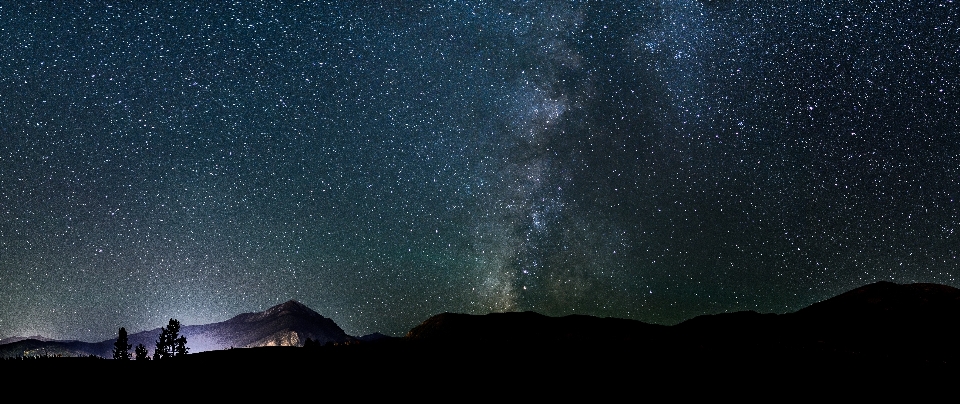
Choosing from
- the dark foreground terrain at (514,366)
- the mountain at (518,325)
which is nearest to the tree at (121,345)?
the mountain at (518,325)

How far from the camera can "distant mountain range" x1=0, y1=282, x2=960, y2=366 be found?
2439 cm

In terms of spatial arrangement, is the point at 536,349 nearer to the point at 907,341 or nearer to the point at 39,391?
the point at 39,391

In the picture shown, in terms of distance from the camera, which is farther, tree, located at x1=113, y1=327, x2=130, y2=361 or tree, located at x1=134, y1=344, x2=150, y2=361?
tree, located at x1=113, y1=327, x2=130, y2=361

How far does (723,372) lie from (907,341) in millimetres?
51606

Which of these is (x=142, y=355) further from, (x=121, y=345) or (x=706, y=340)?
(x=706, y=340)

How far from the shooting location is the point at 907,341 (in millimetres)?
57844

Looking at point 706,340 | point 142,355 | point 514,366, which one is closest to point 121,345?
point 142,355

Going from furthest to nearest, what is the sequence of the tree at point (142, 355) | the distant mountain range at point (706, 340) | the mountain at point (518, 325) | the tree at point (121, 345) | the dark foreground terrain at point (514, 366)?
the mountain at point (518, 325), the tree at point (121, 345), the distant mountain range at point (706, 340), the tree at point (142, 355), the dark foreground terrain at point (514, 366)

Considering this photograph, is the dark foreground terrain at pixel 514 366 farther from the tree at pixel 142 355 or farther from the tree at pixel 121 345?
the tree at pixel 121 345

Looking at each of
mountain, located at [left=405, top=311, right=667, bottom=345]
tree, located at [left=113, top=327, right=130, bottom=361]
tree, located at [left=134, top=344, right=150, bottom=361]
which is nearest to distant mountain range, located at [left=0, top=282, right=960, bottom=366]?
mountain, located at [left=405, top=311, right=667, bottom=345]

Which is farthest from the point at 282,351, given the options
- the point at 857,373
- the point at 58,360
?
the point at 857,373

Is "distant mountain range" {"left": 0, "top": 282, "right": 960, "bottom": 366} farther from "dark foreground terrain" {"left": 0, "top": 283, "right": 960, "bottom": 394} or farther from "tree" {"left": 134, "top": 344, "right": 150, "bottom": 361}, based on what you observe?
"tree" {"left": 134, "top": 344, "right": 150, "bottom": 361}

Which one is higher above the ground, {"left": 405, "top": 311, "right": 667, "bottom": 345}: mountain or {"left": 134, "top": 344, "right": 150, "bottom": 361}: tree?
{"left": 405, "top": 311, "right": 667, "bottom": 345}: mountain

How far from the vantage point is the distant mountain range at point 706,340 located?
960 inches
